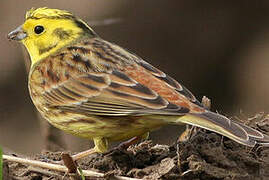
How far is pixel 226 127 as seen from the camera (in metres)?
5.27

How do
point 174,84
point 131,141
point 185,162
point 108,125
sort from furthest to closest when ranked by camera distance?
1. point 131,141
2. point 174,84
3. point 108,125
4. point 185,162

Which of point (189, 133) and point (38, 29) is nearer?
point (189, 133)

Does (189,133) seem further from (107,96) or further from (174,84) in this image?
(107,96)

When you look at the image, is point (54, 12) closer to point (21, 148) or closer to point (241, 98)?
point (21, 148)

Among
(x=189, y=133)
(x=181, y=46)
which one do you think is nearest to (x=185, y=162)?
(x=189, y=133)

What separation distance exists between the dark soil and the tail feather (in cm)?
27

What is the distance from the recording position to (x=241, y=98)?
12.0m

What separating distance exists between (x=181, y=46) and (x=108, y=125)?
22.8 feet

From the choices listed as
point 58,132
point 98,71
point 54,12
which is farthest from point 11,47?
point 98,71

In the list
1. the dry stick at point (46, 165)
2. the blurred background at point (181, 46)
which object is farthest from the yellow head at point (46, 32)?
the blurred background at point (181, 46)

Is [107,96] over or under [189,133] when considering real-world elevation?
over

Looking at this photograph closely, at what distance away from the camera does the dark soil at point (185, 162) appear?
5387mm

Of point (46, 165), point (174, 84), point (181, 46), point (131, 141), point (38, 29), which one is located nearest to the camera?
point (46, 165)

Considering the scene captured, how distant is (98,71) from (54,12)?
0.91m
